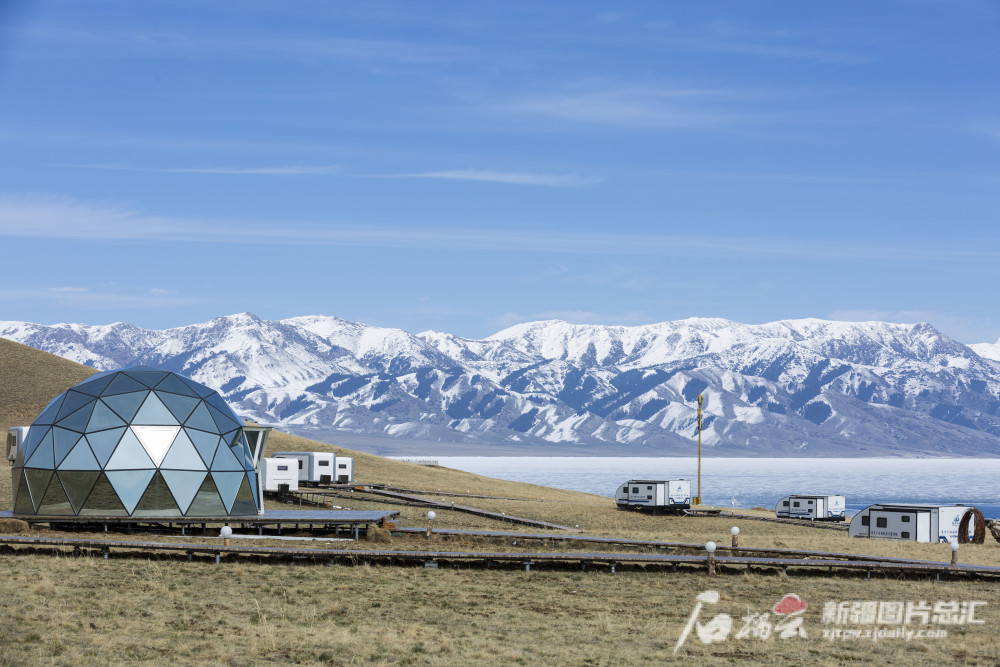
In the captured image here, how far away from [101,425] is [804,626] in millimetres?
26919

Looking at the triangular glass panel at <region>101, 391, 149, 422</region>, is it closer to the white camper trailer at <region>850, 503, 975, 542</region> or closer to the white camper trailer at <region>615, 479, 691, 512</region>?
the white camper trailer at <region>850, 503, 975, 542</region>

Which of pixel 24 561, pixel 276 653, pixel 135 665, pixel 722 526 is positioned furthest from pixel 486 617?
pixel 722 526

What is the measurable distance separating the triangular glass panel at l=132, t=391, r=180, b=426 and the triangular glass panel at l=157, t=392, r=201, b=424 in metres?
0.19

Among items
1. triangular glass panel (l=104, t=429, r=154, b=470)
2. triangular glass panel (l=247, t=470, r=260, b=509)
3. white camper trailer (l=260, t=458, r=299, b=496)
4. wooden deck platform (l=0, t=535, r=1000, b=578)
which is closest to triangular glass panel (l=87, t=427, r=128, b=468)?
triangular glass panel (l=104, t=429, r=154, b=470)

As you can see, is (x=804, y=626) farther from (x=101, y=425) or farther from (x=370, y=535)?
(x=101, y=425)

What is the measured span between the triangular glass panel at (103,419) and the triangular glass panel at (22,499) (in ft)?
11.0

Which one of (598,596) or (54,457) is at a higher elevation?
(54,457)

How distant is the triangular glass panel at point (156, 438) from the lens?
39562 mm

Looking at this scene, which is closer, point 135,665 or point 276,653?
point 135,665

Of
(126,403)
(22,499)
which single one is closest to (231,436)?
(126,403)

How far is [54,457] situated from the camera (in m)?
39.7

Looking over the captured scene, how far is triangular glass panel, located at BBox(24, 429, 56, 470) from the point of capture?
39.7 m

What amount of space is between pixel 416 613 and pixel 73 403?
2250cm

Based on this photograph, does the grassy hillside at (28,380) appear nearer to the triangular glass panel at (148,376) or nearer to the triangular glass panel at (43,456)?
the triangular glass panel at (148,376)
